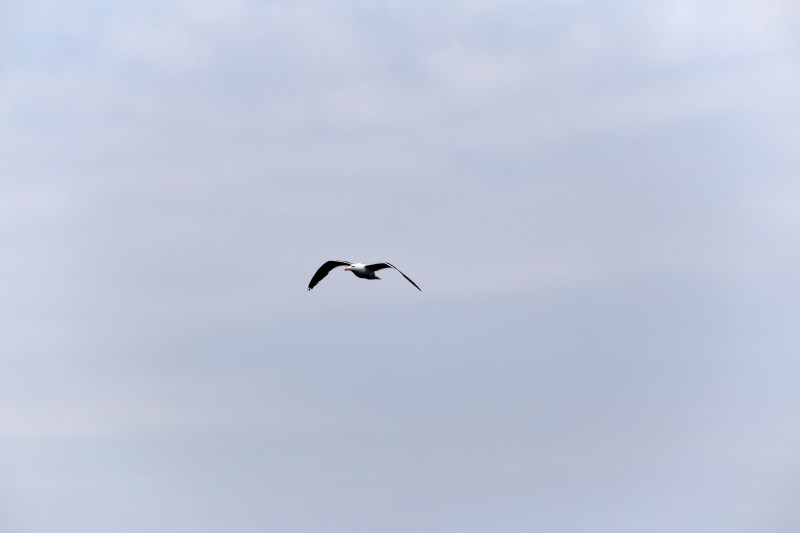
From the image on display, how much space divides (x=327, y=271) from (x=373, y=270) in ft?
44.2

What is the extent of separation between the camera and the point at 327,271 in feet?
532

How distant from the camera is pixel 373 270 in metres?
150

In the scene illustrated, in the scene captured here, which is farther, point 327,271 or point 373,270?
point 327,271
